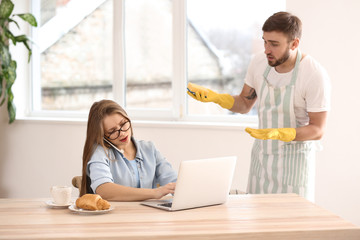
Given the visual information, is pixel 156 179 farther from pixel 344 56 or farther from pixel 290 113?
pixel 344 56

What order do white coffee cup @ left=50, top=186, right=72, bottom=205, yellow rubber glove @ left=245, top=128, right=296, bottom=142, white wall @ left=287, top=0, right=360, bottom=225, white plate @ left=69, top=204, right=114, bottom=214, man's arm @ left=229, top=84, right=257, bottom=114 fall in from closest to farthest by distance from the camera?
1. white plate @ left=69, top=204, right=114, bottom=214
2. white coffee cup @ left=50, top=186, right=72, bottom=205
3. yellow rubber glove @ left=245, top=128, right=296, bottom=142
4. man's arm @ left=229, top=84, right=257, bottom=114
5. white wall @ left=287, top=0, right=360, bottom=225

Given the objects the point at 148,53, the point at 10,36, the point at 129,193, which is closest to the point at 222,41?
the point at 148,53

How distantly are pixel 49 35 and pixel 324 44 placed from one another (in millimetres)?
2314

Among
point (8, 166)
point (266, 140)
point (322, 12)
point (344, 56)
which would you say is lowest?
point (8, 166)

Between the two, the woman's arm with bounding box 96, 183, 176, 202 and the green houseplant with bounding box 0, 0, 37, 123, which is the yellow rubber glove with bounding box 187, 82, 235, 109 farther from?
the green houseplant with bounding box 0, 0, 37, 123

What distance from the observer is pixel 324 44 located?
11.5 feet

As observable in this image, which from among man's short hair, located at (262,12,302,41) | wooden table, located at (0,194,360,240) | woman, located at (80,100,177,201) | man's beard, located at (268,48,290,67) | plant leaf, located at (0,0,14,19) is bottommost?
wooden table, located at (0,194,360,240)

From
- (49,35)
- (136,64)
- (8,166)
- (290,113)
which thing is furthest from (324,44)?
(8,166)

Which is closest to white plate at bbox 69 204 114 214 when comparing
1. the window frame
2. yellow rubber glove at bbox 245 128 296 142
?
yellow rubber glove at bbox 245 128 296 142

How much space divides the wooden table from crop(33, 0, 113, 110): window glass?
2.51m

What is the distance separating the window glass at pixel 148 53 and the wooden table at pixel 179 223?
7.56 ft

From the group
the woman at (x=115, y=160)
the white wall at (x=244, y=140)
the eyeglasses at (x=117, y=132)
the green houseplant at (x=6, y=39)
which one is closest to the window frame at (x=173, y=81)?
the white wall at (x=244, y=140)

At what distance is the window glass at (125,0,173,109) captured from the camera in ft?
14.0

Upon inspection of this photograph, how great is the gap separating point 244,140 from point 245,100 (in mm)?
944
